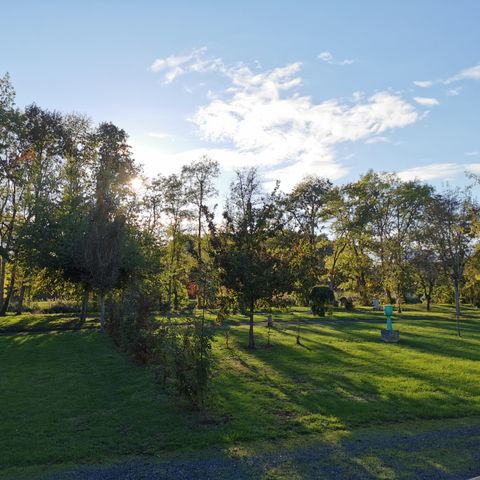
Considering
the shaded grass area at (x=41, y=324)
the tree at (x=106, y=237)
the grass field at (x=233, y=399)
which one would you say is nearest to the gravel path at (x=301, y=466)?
the grass field at (x=233, y=399)

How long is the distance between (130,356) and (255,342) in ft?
19.8

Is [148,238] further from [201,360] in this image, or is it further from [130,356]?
[201,360]

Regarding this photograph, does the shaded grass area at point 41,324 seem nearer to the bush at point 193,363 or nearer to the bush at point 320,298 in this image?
the bush at point 320,298

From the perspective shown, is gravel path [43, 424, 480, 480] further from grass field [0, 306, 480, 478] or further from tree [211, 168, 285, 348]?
tree [211, 168, 285, 348]

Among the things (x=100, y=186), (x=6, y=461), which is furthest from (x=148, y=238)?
(x=6, y=461)

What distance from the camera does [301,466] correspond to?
6688 millimetres

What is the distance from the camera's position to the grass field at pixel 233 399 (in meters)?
7.83

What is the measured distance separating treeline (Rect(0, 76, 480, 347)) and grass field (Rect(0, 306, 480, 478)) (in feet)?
9.37

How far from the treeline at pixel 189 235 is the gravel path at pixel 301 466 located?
5.01 meters

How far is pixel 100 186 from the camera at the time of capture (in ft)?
104

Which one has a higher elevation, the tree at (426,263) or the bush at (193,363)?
the tree at (426,263)

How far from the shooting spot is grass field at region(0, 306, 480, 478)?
25.7 ft

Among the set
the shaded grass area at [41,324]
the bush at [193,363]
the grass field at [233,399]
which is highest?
the bush at [193,363]

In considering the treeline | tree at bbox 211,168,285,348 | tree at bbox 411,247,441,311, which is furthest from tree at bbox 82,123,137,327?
tree at bbox 411,247,441,311
